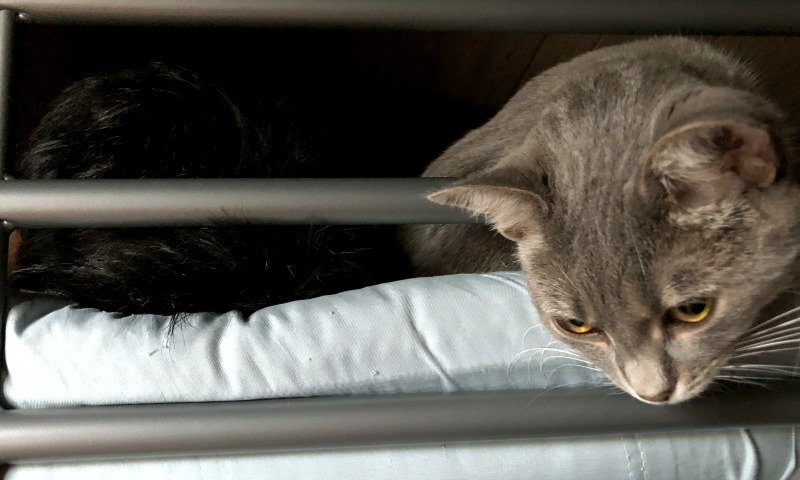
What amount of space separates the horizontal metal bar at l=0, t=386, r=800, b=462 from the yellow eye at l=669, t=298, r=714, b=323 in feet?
0.32

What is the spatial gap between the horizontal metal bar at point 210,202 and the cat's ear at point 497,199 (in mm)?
43

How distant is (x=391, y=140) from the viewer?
4.73 ft

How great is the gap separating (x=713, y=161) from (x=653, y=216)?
0.10m

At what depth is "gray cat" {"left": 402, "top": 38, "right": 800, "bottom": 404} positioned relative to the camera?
2.29 ft

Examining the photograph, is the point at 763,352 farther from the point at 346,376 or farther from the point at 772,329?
the point at 346,376

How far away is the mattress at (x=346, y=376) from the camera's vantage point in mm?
757

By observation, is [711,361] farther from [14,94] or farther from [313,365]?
[14,94]

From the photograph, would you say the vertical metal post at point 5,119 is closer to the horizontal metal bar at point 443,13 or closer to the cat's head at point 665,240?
the horizontal metal bar at point 443,13

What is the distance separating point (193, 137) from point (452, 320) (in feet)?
1.65

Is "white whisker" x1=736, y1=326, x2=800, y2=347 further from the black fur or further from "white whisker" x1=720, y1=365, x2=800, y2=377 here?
the black fur

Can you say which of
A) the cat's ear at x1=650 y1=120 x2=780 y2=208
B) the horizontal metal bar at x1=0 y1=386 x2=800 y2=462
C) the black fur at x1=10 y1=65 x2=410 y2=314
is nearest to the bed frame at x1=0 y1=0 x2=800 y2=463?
the horizontal metal bar at x1=0 y1=386 x2=800 y2=462

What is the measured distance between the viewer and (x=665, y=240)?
0.74 metres

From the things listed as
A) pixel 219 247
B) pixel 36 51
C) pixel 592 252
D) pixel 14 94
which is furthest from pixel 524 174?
pixel 36 51

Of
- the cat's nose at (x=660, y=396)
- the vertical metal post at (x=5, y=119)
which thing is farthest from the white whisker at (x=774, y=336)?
the vertical metal post at (x=5, y=119)
